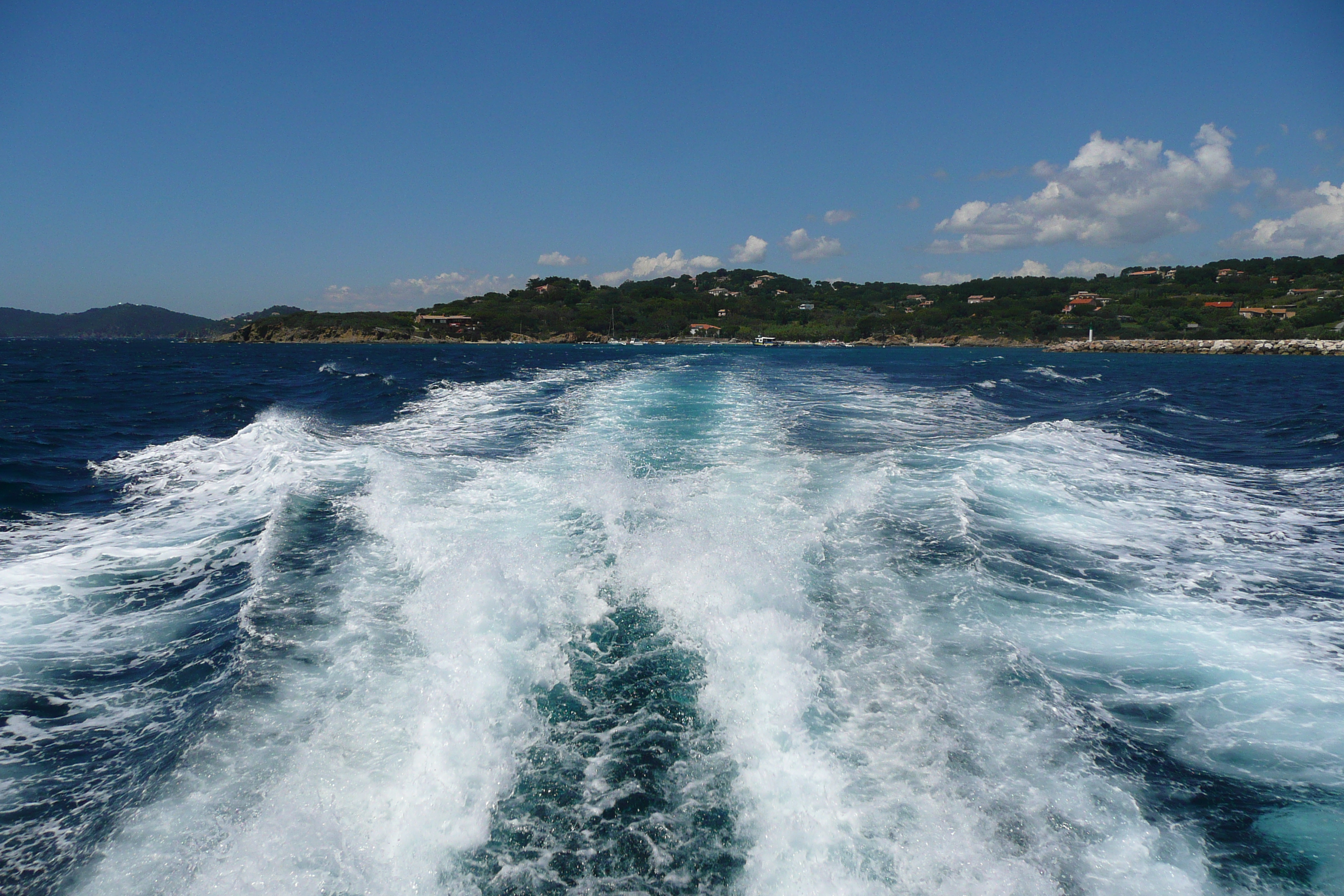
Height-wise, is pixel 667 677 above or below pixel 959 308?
below

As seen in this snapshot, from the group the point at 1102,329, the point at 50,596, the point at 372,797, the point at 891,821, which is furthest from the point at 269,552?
the point at 1102,329

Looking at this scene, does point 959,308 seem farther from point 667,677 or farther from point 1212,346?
point 667,677

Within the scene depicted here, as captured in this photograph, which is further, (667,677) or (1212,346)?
(1212,346)

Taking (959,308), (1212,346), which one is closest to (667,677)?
→ (1212,346)

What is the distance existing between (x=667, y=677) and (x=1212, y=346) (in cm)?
8653

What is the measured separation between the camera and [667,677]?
467 centimetres

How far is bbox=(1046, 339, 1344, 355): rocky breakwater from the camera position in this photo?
5744cm

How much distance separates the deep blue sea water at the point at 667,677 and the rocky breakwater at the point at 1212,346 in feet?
221

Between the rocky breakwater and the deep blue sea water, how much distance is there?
67402 millimetres

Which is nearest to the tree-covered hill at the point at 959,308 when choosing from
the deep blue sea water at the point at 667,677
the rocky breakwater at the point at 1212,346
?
the rocky breakwater at the point at 1212,346

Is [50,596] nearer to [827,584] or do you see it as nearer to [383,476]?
[383,476]

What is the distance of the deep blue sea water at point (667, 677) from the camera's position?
319cm

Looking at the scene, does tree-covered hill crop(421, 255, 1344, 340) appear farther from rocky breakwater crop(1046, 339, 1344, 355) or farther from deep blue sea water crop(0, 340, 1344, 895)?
deep blue sea water crop(0, 340, 1344, 895)

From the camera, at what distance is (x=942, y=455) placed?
12.5m
